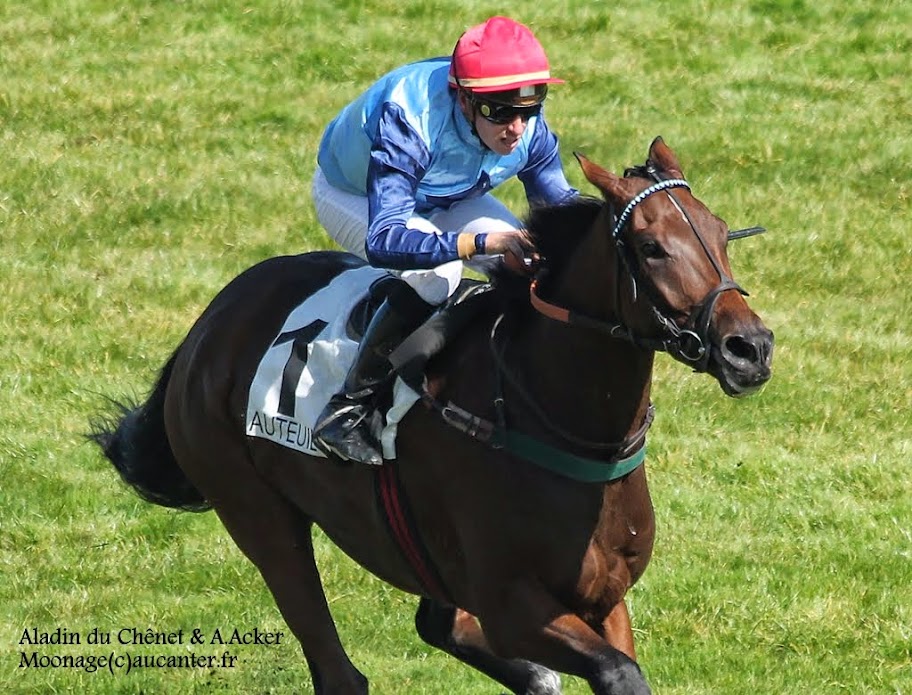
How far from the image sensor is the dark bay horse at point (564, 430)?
14.1ft

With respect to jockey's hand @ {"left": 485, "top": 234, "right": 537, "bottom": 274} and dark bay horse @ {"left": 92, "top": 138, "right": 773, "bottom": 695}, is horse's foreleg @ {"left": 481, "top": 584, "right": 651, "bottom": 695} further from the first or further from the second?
jockey's hand @ {"left": 485, "top": 234, "right": 537, "bottom": 274}

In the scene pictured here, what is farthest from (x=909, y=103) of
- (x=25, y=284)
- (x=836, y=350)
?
(x=25, y=284)

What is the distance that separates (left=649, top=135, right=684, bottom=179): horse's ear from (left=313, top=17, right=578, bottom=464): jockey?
17.0 inches

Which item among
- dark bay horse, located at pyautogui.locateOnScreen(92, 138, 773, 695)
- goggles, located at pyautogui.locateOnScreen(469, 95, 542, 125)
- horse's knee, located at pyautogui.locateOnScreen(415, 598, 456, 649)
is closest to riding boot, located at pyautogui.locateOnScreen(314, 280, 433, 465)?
dark bay horse, located at pyautogui.locateOnScreen(92, 138, 773, 695)

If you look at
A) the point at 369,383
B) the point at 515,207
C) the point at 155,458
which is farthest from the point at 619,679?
the point at 515,207

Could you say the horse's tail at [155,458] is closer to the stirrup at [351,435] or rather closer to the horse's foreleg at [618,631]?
the stirrup at [351,435]

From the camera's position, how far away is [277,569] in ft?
20.2

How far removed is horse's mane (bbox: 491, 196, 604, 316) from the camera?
189 inches

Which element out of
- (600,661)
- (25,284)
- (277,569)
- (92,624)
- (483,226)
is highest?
(483,226)

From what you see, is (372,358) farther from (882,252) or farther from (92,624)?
(882,252)

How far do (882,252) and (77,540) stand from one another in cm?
660

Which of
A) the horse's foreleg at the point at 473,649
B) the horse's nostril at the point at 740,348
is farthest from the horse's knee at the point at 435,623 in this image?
the horse's nostril at the point at 740,348

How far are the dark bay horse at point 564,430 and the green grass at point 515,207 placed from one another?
123 centimetres

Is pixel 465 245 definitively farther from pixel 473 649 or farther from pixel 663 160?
pixel 473 649
